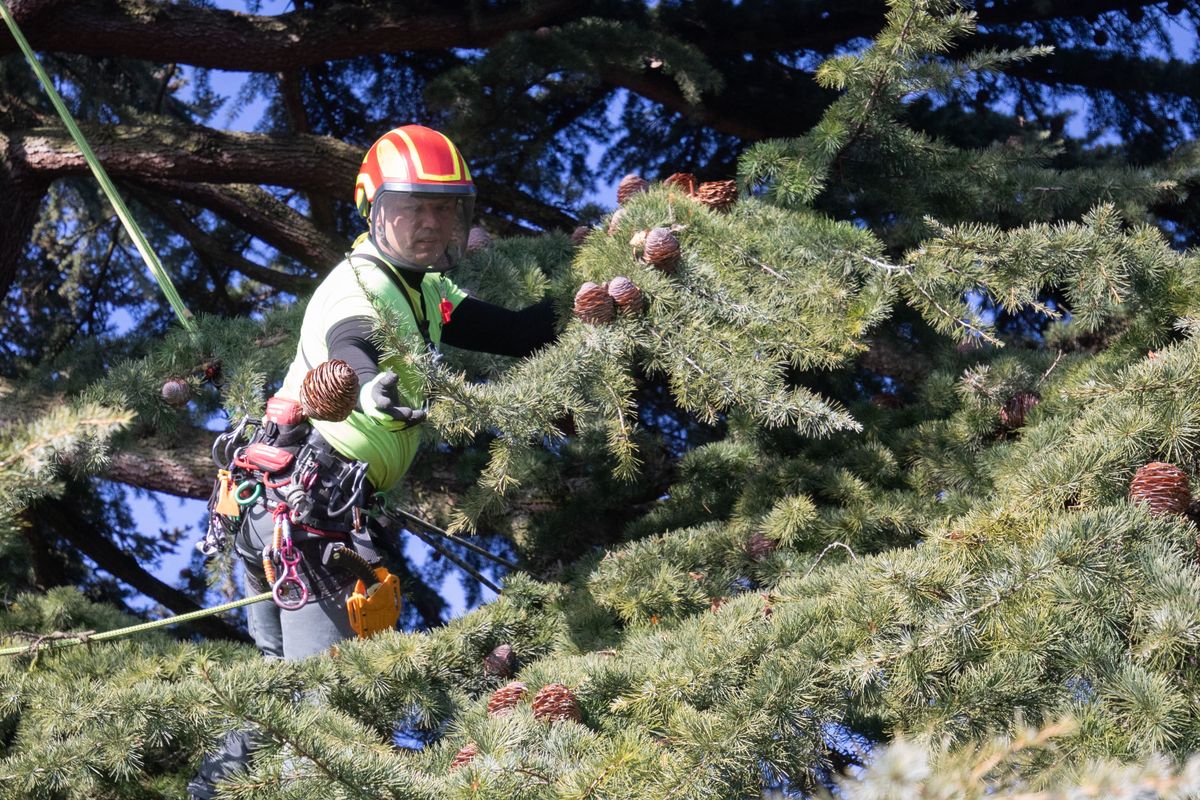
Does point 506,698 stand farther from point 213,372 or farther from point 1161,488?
point 213,372

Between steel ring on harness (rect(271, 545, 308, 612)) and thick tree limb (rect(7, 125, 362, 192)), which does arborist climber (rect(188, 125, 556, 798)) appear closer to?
steel ring on harness (rect(271, 545, 308, 612))

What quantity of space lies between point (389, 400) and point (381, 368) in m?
0.40

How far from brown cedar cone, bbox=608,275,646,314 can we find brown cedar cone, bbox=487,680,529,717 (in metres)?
0.98

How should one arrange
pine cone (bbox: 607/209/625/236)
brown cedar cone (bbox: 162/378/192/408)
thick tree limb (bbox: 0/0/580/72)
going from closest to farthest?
pine cone (bbox: 607/209/625/236), brown cedar cone (bbox: 162/378/192/408), thick tree limb (bbox: 0/0/580/72)

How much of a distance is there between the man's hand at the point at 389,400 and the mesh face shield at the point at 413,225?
0.73 metres

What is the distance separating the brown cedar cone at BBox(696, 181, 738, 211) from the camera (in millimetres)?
3609

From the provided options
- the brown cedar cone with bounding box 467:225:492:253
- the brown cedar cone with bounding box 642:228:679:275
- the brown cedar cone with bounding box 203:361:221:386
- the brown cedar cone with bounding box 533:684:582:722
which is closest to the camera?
the brown cedar cone with bounding box 533:684:582:722

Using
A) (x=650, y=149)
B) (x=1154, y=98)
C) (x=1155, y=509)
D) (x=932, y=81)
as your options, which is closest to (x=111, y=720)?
(x=1155, y=509)

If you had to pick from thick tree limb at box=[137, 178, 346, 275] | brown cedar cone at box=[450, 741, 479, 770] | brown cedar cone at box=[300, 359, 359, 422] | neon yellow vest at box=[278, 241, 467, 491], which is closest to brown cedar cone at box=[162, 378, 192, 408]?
neon yellow vest at box=[278, 241, 467, 491]

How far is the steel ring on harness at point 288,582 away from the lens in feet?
10.4

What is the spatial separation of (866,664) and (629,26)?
3.52 m

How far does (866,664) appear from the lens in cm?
228

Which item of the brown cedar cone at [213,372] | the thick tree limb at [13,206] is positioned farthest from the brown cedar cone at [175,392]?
the thick tree limb at [13,206]

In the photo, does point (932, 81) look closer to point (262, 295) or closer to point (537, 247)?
point (537, 247)
